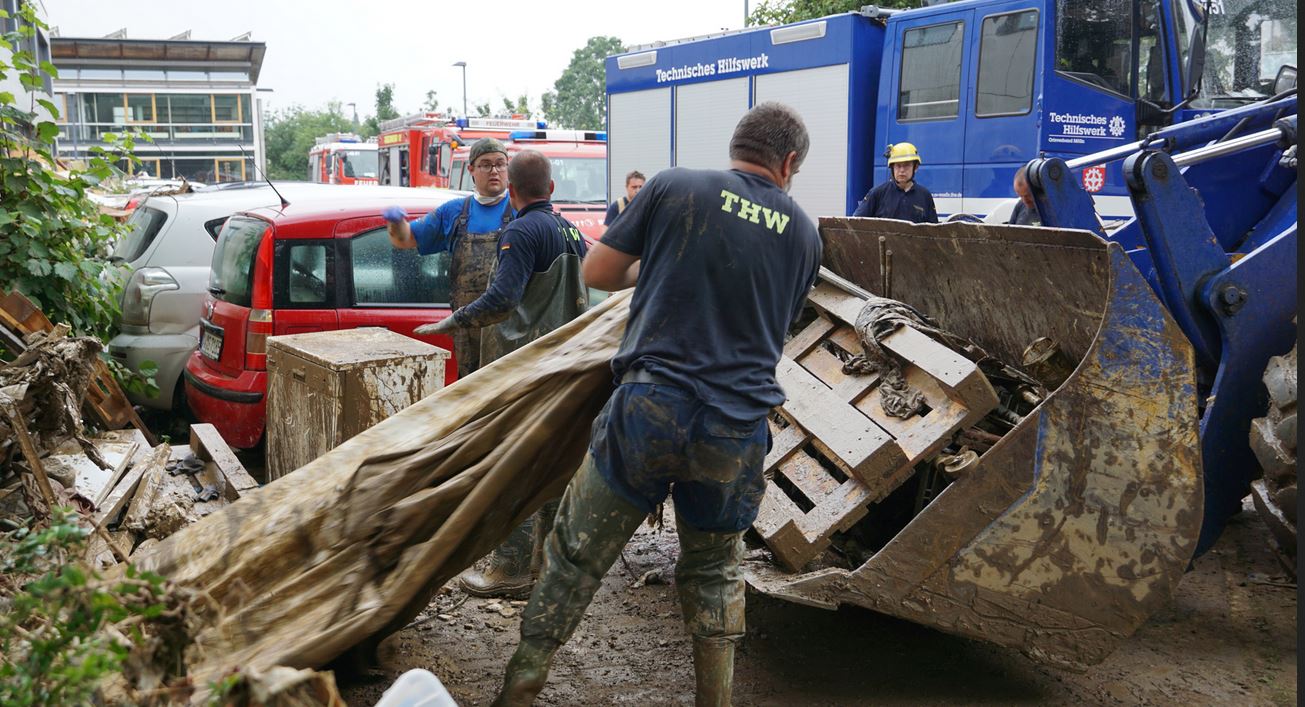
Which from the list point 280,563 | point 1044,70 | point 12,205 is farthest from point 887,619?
point 1044,70

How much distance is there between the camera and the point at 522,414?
3.46 m

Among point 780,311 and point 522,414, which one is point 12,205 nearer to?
point 522,414

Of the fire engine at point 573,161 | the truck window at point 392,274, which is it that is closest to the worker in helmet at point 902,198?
the truck window at point 392,274

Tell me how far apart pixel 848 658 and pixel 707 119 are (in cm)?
967

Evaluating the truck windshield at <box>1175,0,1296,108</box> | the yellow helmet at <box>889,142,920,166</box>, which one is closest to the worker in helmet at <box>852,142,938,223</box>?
the yellow helmet at <box>889,142,920,166</box>

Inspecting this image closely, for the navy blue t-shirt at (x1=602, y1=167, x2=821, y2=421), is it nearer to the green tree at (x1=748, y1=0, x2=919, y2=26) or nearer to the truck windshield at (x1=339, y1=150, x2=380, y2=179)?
the green tree at (x1=748, y1=0, x2=919, y2=26)

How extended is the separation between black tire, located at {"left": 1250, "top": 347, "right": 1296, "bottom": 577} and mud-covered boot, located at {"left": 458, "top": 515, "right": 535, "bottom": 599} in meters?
2.78

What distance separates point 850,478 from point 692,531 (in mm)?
725

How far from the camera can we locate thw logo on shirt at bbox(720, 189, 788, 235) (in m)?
3.00

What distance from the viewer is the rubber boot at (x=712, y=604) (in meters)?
3.24

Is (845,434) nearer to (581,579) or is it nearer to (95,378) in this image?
(581,579)

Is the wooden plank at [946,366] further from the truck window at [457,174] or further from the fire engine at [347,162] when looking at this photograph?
the fire engine at [347,162]

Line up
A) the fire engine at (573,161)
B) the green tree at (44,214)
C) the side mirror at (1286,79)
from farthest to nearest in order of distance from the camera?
1. the fire engine at (573,161)
2. the side mirror at (1286,79)
3. the green tree at (44,214)

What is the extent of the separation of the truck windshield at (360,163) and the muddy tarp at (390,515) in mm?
25503
